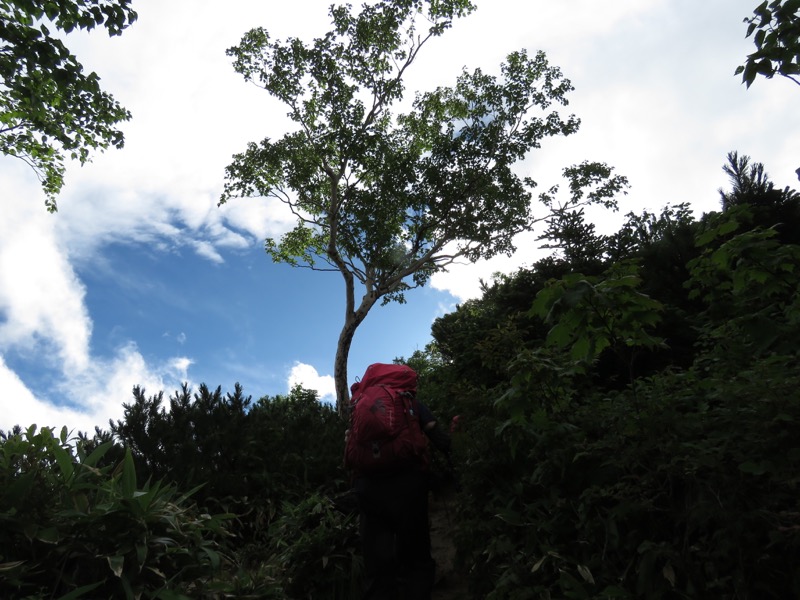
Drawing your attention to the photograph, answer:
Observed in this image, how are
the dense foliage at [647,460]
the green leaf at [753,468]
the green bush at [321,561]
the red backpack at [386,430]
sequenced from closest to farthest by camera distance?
the green leaf at [753,468] → the dense foliage at [647,460] → the red backpack at [386,430] → the green bush at [321,561]

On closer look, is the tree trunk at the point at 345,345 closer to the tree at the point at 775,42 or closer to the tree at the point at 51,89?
the tree at the point at 51,89

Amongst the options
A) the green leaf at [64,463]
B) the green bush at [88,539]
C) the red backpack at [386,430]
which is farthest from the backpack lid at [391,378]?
the green leaf at [64,463]

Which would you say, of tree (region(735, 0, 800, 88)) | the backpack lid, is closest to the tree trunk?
the backpack lid

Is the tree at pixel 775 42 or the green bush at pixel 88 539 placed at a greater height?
the tree at pixel 775 42

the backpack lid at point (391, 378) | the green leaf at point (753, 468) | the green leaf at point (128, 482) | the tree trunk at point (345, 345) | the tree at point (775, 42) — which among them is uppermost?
the tree trunk at point (345, 345)

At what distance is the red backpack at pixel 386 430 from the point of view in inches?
152

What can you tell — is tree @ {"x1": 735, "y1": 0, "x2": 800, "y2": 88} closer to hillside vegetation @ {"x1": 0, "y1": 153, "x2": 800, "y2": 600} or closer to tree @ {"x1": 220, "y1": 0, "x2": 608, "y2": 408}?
hillside vegetation @ {"x1": 0, "y1": 153, "x2": 800, "y2": 600}

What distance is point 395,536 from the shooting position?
398cm

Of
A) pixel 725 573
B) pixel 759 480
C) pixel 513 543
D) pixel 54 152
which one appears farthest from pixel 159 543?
pixel 54 152

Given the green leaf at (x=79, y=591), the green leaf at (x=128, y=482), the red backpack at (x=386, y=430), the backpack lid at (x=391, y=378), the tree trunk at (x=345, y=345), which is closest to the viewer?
the green leaf at (x=79, y=591)

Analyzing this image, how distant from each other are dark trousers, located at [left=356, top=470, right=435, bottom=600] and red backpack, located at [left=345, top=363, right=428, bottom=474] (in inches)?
5.4

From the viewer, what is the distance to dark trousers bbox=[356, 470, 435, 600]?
3.85m

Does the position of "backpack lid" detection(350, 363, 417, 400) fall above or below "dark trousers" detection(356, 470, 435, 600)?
above

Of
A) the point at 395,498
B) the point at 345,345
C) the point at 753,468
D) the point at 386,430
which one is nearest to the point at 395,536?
the point at 395,498
